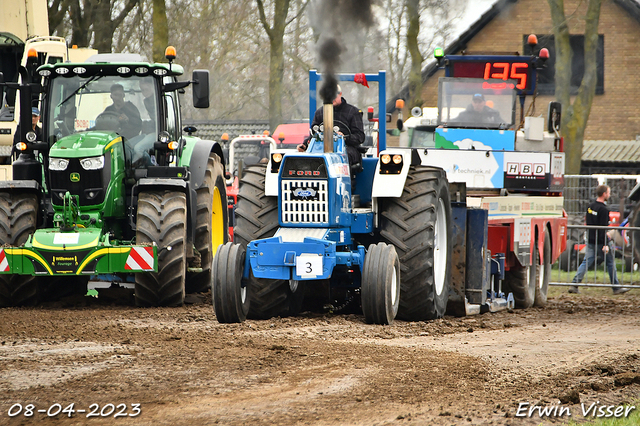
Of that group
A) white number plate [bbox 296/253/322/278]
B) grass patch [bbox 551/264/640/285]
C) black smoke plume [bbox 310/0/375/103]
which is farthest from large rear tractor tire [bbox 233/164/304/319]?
grass patch [bbox 551/264/640/285]

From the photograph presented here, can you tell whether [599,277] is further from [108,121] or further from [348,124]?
[108,121]

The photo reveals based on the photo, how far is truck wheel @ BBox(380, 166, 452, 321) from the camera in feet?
29.4

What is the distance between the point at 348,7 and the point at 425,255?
287cm

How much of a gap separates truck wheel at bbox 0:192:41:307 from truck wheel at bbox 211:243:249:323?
8.73 feet

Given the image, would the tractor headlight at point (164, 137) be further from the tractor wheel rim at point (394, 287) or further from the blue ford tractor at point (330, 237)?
the tractor wheel rim at point (394, 287)

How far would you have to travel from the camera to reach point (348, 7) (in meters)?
9.94

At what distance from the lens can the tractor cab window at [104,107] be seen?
1079 centimetres

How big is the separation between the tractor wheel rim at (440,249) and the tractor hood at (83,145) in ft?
12.1

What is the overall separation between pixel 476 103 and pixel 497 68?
0.78 m

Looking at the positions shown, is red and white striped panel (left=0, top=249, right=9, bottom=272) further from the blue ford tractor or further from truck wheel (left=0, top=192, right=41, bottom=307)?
the blue ford tractor

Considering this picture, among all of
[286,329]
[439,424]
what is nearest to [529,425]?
[439,424]

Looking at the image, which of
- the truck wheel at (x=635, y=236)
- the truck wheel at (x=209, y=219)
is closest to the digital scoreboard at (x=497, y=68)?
the truck wheel at (x=635, y=236)

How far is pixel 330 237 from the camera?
28.6 feet

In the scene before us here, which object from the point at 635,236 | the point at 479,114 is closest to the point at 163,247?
the point at 479,114
